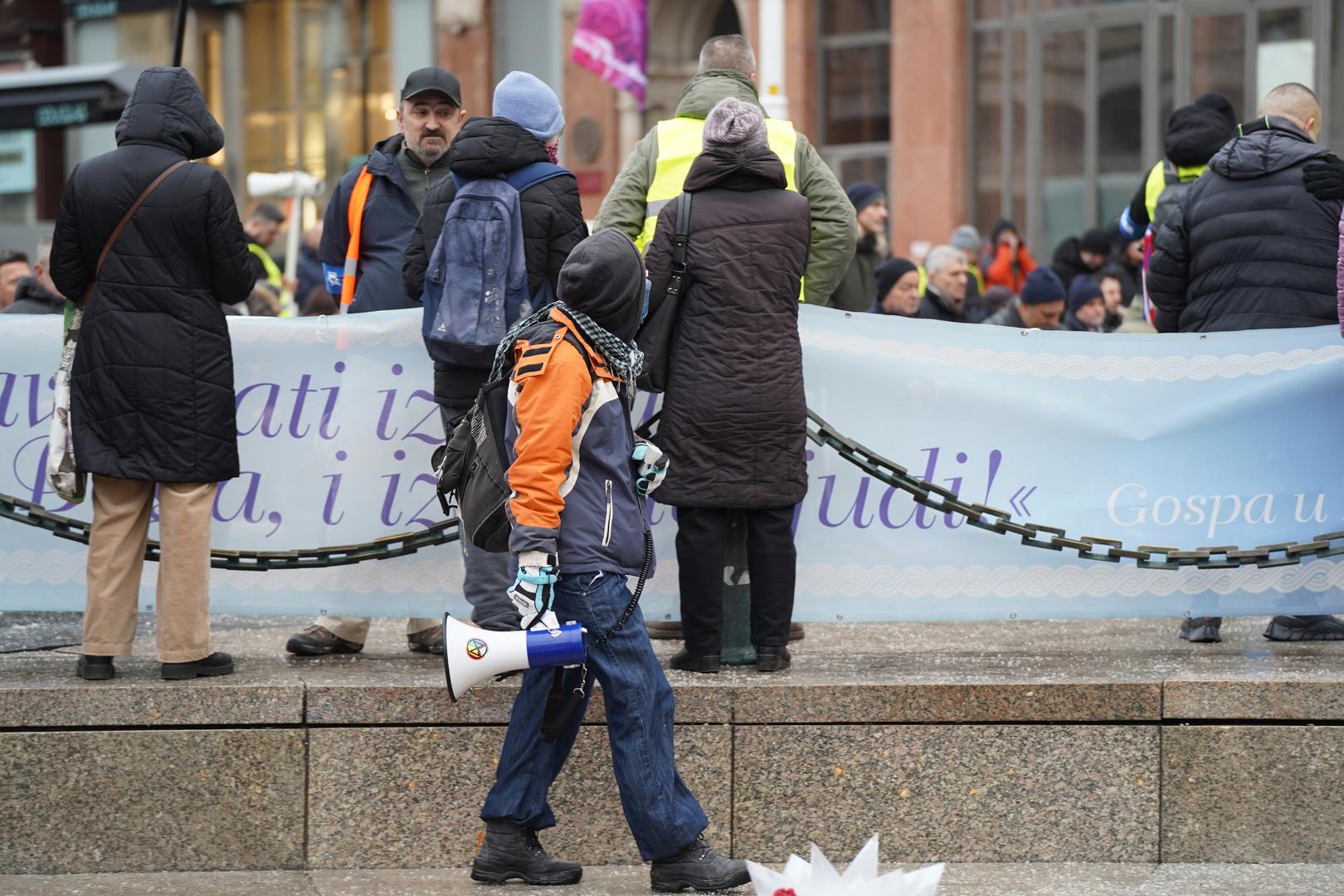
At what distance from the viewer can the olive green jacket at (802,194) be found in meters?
6.86

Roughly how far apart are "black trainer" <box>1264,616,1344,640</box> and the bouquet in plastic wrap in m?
2.85

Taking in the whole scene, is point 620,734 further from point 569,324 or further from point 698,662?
point 569,324

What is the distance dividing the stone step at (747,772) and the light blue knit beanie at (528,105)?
71.6 inches

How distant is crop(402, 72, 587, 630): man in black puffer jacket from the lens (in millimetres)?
6309

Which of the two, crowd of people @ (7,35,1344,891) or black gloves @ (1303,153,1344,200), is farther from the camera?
black gloves @ (1303,153,1344,200)

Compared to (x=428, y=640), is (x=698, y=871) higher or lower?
lower

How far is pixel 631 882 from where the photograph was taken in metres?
5.93

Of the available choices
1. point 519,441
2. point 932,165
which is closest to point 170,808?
point 519,441

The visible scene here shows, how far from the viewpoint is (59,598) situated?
703 centimetres

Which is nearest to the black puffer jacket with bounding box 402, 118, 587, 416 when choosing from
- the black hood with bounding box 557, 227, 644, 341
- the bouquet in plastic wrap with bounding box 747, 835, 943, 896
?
the black hood with bounding box 557, 227, 644, 341

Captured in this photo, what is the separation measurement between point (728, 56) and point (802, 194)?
2.04 ft

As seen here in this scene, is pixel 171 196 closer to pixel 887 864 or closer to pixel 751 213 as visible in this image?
pixel 751 213

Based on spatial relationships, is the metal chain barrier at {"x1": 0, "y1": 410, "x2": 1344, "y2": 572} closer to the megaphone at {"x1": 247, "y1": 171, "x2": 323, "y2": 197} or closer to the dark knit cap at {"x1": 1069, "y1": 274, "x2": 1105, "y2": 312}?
the dark knit cap at {"x1": 1069, "y1": 274, "x2": 1105, "y2": 312}

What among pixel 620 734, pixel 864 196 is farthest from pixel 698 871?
pixel 864 196
